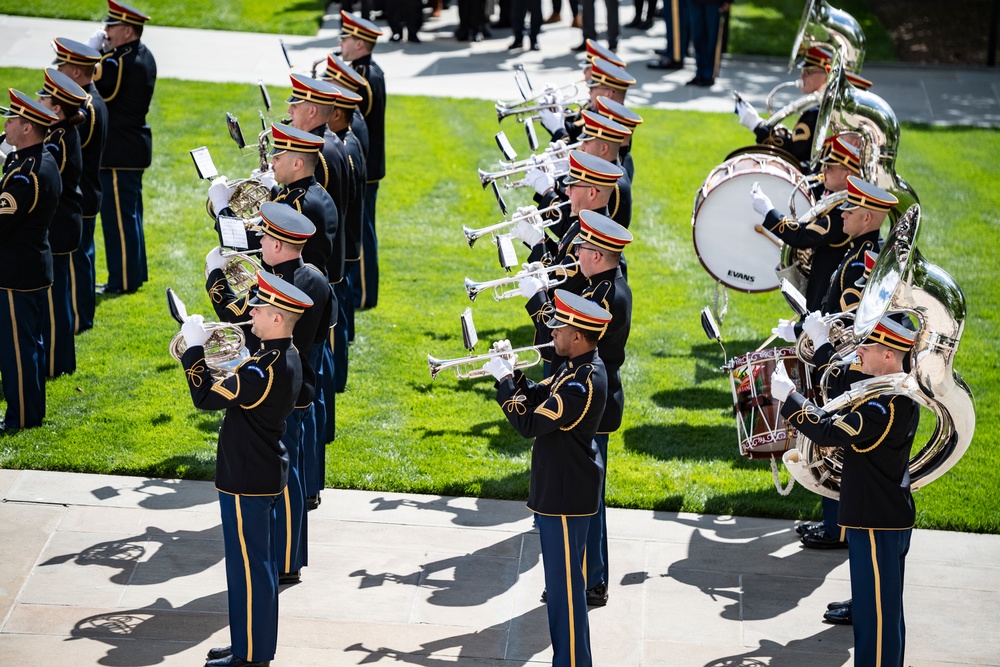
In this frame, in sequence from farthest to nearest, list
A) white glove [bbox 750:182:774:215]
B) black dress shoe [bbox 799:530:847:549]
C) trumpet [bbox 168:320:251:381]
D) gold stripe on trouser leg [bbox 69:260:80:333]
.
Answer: gold stripe on trouser leg [bbox 69:260:80:333], white glove [bbox 750:182:774:215], black dress shoe [bbox 799:530:847:549], trumpet [bbox 168:320:251:381]

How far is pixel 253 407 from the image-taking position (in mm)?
6293

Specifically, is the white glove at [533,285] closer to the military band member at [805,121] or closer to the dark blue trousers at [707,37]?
the military band member at [805,121]

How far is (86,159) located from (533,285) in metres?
4.57

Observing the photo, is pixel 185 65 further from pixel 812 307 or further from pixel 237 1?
pixel 812 307

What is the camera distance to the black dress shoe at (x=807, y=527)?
8.31 metres

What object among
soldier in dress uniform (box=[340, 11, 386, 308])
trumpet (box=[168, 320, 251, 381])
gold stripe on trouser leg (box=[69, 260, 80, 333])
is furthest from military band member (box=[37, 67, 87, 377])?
trumpet (box=[168, 320, 251, 381])

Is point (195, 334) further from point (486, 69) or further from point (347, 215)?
point (486, 69)

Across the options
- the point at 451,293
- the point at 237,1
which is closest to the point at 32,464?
the point at 451,293

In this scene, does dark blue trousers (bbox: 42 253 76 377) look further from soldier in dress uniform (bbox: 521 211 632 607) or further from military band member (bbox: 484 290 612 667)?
military band member (bbox: 484 290 612 667)

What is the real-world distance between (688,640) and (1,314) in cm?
526

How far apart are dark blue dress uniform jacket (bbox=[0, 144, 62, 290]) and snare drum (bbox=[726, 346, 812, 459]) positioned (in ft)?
15.7

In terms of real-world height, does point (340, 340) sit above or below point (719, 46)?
below

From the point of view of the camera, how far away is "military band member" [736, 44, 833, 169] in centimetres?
1029

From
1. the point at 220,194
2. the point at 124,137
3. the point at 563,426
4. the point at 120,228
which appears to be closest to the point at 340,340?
the point at 220,194
